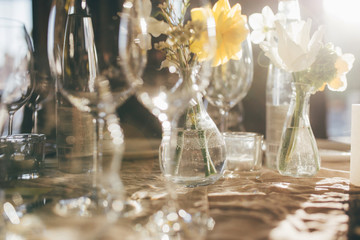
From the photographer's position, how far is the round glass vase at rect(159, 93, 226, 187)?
1.88 feet

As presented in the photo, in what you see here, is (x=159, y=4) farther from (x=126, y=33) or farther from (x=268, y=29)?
(x=268, y=29)

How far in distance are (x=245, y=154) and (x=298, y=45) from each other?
242mm

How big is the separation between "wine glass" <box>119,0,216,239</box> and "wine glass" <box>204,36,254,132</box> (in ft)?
0.84

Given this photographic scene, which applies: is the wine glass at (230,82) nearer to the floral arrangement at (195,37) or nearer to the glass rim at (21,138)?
the floral arrangement at (195,37)

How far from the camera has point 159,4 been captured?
523 mm

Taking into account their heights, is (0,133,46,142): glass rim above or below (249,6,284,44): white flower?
below

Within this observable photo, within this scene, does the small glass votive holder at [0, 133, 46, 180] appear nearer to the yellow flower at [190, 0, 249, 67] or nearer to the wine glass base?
the wine glass base

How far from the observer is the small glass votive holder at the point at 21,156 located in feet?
2.00

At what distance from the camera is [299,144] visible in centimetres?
67

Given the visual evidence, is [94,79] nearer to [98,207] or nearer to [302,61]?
[98,207]

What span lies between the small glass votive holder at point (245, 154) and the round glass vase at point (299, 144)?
0.05 metres

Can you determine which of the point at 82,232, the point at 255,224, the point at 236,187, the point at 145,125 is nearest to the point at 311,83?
the point at 236,187


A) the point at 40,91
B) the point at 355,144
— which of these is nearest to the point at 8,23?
the point at 40,91

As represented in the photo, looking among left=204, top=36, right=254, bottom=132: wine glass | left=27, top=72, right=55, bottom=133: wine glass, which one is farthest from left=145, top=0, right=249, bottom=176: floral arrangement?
left=27, top=72, right=55, bottom=133: wine glass
